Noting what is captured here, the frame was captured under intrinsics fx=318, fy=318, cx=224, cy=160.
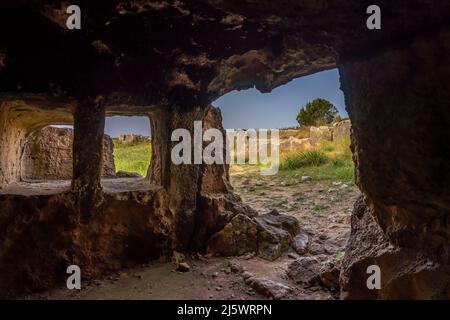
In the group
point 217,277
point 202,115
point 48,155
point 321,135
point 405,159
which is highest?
point 321,135

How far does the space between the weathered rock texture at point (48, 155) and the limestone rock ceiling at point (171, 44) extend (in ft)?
9.62

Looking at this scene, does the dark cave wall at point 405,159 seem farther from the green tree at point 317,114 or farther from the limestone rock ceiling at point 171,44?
the green tree at point 317,114

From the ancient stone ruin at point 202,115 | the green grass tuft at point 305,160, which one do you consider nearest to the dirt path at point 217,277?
the ancient stone ruin at point 202,115

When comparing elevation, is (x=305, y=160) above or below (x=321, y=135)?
below

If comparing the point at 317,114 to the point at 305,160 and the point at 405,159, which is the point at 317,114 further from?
the point at 405,159

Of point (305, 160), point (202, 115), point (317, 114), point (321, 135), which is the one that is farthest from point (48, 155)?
point (317, 114)

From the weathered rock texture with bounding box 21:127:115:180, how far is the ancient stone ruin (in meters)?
0.71

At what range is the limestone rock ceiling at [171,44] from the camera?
2.22m

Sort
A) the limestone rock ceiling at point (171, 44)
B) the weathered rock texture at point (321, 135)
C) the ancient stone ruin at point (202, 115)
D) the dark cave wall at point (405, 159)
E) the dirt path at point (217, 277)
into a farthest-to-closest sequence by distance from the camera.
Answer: the weathered rock texture at point (321, 135) → the dirt path at point (217, 277) → the limestone rock ceiling at point (171, 44) → the ancient stone ruin at point (202, 115) → the dark cave wall at point (405, 159)

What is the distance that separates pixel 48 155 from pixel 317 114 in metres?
14.7

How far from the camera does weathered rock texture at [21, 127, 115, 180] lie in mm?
5707

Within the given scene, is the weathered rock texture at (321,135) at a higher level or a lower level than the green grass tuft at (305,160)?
higher

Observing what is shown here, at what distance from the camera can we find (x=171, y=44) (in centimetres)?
334

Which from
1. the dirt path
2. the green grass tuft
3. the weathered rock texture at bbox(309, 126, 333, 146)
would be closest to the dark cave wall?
the dirt path
